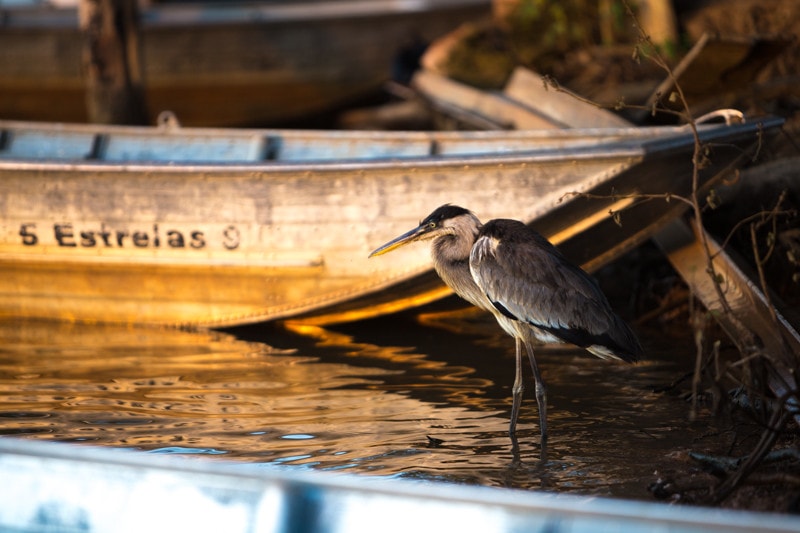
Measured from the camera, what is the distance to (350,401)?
6613 mm

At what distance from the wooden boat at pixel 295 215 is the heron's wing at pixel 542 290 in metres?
1.39

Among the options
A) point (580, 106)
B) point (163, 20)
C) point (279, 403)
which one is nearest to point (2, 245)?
point (279, 403)

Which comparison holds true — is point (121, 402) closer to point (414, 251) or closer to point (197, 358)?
point (197, 358)

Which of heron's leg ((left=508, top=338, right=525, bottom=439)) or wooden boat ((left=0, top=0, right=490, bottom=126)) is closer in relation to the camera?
heron's leg ((left=508, top=338, right=525, bottom=439))

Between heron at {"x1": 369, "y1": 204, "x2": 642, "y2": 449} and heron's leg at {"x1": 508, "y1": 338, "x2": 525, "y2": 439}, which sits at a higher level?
heron at {"x1": 369, "y1": 204, "x2": 642, "y2": 449}

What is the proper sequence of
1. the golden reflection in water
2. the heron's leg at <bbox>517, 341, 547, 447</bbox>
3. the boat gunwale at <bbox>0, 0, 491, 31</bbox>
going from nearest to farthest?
the heron's leg at <bbox>517, 341, 547, 447</bbox> < the golden reflection in water < the boat gunwale at <bbox>0, 0, 491, 31</bbox>

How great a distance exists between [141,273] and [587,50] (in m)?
6.25

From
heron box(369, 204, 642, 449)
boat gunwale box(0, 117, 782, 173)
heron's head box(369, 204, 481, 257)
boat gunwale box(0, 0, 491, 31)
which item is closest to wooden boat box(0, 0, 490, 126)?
boat gunwale box(0, 0, 491, 31)

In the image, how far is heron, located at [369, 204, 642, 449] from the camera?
17.9 ft

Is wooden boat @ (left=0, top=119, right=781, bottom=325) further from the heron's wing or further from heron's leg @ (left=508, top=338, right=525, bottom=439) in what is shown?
heron's leg @ (left=508, top=338, right=525, bottom=439)

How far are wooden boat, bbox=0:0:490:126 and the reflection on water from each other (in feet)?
27.6

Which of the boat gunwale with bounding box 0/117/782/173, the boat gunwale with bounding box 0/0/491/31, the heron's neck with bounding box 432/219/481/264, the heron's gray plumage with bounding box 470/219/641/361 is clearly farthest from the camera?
the boat gunwale with bounding box 0/0/491/31

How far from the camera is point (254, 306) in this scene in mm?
8180

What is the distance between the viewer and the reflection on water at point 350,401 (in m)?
5.47
